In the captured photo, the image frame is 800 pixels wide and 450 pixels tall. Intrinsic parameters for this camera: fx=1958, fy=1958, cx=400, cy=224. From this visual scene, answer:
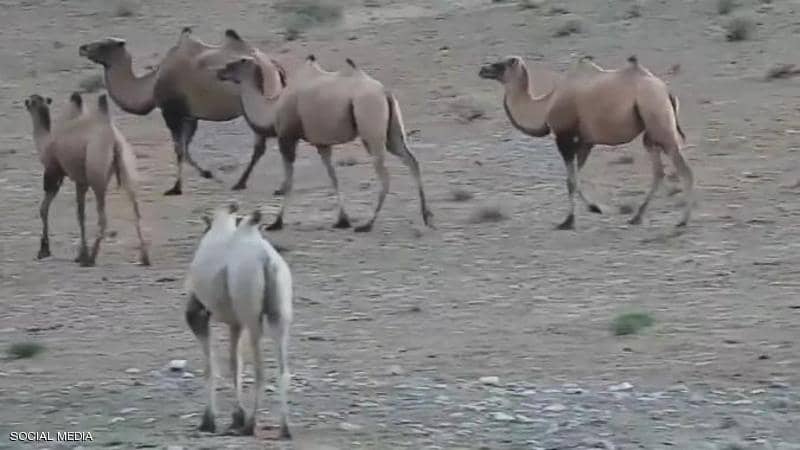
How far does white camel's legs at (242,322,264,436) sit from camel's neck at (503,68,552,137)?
27.9ft

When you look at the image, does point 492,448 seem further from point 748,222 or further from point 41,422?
point 748,222

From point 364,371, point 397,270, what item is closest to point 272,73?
point 397,270

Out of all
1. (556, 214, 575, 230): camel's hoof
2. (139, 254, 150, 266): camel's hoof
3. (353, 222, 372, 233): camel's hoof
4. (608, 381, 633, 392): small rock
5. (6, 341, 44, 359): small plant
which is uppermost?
(608, 381, 633, 392): small rock

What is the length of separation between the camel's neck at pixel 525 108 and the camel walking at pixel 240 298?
8.28 m

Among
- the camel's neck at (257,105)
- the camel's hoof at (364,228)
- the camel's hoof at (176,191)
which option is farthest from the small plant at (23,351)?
the camel's hoof at (176,191)

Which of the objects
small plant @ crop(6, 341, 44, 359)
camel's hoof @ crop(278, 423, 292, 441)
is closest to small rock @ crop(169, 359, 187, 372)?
small plant @ crop(6, 341, 44, 359)

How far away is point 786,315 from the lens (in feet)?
41.6

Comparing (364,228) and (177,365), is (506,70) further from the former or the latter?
(177,365)

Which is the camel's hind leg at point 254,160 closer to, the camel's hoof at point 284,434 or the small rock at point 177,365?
the small rock at point 177,365

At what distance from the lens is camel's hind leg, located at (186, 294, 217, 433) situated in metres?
9.51

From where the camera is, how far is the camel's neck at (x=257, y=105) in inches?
705

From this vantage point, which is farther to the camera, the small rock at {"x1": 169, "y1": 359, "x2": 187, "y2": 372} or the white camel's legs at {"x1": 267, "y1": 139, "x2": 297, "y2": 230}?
the white camel's legs at {"x1": 267, "y1": 139, "x2": 297, "y2": 230}

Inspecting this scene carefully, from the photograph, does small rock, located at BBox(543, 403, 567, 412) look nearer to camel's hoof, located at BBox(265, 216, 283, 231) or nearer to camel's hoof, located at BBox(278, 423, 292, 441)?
camel's hoof, located at BBox(278, 423, 292, 441)

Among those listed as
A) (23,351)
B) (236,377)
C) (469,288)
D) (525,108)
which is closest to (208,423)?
(236,377)
